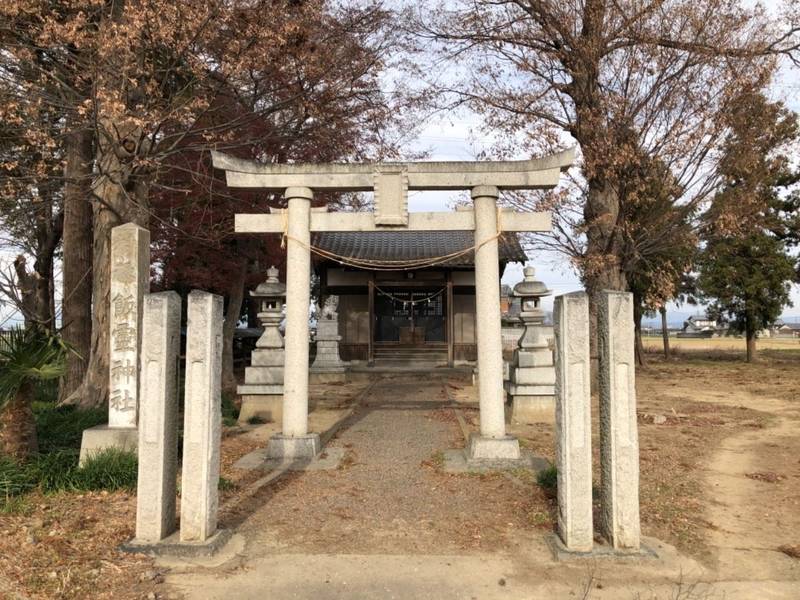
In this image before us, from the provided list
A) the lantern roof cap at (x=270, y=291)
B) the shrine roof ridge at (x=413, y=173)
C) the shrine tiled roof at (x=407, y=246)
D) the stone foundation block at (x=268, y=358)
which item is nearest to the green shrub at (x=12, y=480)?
the shrine roof ridge at (x=413, y=173)

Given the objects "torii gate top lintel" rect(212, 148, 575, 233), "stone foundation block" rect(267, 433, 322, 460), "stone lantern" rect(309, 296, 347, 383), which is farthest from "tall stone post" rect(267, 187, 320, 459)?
"stone lantern" rect(309, 296, 347, 383)

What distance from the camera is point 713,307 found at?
25.8 m

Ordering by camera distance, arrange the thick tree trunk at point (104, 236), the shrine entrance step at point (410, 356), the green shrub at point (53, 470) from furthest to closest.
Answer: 1. the shrine entrance step at point (410, 356)
2. the thick tree trunk at point (104, 236)
3. the green shrub at point (53, 470)

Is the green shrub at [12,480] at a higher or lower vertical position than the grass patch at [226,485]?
higher

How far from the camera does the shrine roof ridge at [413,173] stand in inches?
294

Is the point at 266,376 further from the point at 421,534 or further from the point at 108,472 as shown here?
the point at 421,534

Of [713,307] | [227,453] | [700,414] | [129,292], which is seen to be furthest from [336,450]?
[713,307]

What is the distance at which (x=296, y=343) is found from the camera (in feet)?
24.1

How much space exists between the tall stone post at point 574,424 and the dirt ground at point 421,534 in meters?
0.30

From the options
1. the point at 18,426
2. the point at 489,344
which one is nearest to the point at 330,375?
the point at 489,344

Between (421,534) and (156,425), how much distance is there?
2.33 meters

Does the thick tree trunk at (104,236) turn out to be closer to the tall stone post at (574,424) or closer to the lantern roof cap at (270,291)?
the lantern roof cap at (270,291)

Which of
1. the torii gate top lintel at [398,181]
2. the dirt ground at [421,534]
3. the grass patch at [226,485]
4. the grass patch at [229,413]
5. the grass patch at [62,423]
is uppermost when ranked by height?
the torii gate top lintel at [398,181]

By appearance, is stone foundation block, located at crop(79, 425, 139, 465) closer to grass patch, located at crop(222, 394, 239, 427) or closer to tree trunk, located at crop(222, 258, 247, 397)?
grass patch, located at crop(222, 394, 239, 427)
